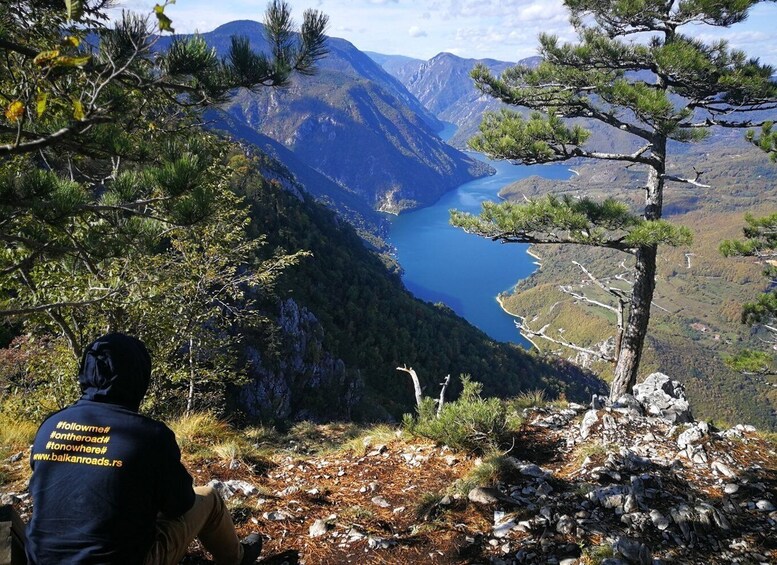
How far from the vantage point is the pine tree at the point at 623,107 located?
200 inches

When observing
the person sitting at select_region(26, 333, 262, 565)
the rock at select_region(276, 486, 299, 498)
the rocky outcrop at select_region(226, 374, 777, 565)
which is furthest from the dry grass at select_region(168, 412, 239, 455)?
the person sitting at select_region(26, 333, 262, 565)

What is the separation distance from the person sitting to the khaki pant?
12cm

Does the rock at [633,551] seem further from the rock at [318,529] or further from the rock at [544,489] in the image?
the rock at [318,529]

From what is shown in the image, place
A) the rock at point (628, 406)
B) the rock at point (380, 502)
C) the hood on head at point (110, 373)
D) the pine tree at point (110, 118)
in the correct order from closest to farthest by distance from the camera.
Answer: the hood on head at point (110, 373), the pine tree at point (110, 118), the rock at point (380, 502), the rock at point (628, 406)

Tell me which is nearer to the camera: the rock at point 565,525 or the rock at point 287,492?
the rock at point 565,525

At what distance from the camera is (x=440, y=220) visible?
170625 mm

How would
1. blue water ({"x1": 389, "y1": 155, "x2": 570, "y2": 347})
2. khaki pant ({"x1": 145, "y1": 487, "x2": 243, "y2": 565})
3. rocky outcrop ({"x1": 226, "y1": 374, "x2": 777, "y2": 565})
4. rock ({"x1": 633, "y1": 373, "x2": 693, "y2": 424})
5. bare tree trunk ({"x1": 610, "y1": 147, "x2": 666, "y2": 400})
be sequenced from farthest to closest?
1. blue water ({"x1": 389, "y1": 155, "x2": 570, "y2": 347})
2. bare tree trunk ({"x1": 610, "y1": 147, "x2": 666, "y2": 400})
3. rock ({"x1": 633, "y1": 373, "x2": 693, "y2": 424})
4. rocky outcrop ({"x1": 226, "y1": 374, "x2": 777, "y2": 565})
5. khaki pant ({"x1": 145, "y1": 487, "x2": 243, "y2": 565})

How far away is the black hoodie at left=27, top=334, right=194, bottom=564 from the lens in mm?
1817

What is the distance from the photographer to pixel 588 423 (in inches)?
209

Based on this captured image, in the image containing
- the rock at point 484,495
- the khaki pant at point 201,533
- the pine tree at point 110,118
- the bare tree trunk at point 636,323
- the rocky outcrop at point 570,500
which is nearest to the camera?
the khaki pant at point 201,533

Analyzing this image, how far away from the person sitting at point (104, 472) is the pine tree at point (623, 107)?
5.15 meters

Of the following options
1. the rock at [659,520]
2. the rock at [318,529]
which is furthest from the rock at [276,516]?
the rock at [659,520]

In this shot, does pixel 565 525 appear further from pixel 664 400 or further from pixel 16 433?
pixel 16 433

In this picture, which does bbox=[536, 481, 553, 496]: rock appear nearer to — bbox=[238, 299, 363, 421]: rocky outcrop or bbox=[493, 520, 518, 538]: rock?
bbox=[493, 520, 518, 538]: rock
